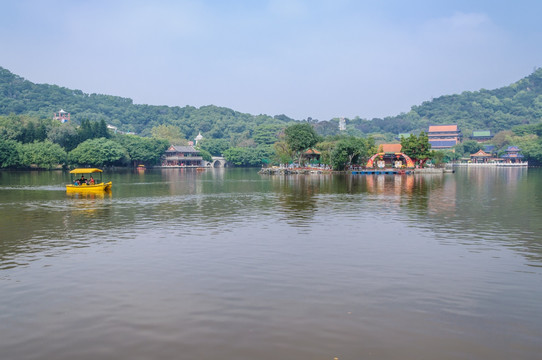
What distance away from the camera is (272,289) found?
11594mm

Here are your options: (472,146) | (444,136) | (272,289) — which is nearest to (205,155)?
(472,146)

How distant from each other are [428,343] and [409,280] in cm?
410

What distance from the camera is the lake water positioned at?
27.5 ft

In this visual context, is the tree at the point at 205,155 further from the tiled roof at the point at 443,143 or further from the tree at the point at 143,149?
the tiled roof at the point at 443,143

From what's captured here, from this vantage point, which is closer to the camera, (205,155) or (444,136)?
(205,155)

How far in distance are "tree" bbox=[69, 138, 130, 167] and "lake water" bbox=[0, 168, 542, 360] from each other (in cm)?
8310

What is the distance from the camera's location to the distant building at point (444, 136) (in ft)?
568

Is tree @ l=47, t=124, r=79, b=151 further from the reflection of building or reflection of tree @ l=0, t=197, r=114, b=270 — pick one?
reflection of tree @ l=0, t=197, r=114, b=270

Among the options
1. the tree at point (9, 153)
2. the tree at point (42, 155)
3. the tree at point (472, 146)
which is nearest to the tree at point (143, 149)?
the tree at point (42, 155)

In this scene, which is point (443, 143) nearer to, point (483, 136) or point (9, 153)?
point (483, 136)

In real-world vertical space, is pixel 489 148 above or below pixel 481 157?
above

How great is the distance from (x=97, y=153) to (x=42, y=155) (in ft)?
42.5

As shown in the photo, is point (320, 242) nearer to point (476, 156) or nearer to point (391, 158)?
point (391, 158)

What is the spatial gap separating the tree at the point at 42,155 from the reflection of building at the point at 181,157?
45.4 m
